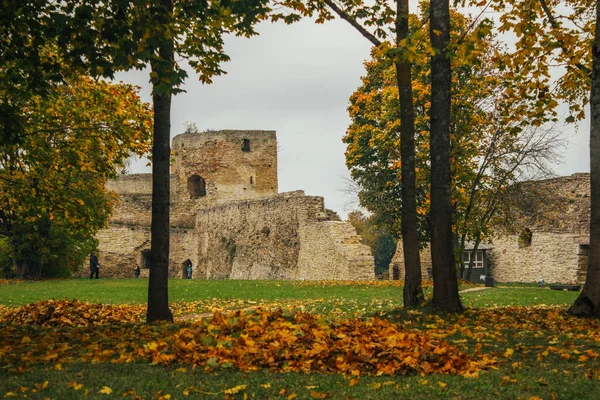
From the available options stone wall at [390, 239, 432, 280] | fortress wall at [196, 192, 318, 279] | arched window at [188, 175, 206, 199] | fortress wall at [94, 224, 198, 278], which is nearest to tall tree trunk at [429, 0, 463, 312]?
fortress wall at [196, 192, 318, 279]

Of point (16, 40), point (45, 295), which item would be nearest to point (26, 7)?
point (16, 40)

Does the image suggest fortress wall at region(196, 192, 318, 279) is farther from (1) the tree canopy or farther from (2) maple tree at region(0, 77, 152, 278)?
(2) maple tree at region(0, 77, 152, 278)

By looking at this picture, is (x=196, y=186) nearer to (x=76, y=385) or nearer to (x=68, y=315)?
(x=68, y=315)

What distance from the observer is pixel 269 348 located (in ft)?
22.9

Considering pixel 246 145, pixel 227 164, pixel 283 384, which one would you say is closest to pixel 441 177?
pixel 283 384

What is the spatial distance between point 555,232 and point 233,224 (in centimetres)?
1666

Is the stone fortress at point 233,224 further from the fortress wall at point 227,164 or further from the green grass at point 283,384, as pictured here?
the green grass at point 283,384

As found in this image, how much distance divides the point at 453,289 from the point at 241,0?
217 inches

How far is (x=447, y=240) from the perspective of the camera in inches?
424

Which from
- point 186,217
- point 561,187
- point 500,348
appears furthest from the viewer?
point 186,217

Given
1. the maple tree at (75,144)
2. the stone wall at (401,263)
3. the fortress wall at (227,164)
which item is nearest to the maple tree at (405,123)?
the maple tree at (75,144)

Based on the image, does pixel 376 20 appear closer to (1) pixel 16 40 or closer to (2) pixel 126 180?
(1) pixel 16 40

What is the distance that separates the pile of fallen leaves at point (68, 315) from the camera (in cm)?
1213

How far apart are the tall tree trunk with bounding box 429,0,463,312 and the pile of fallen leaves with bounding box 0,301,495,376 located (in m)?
2.63
